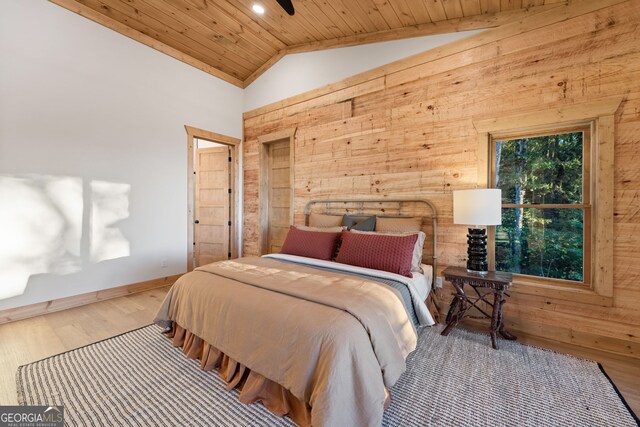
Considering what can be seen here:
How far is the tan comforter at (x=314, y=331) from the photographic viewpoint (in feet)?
4.30

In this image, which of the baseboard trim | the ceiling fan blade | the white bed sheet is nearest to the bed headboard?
the white bed sheet

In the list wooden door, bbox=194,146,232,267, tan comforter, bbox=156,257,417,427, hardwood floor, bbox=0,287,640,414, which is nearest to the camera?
tan comforter, bbox=156,257,417,427

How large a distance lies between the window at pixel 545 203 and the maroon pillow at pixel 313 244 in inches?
68.0

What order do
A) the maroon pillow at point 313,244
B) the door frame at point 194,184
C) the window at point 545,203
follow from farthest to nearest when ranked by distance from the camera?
the door frame at point 194,184
the maroon pillow at point 313,244
the window at point 545,203

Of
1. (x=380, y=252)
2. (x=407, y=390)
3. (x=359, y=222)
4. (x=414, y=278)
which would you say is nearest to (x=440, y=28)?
(x=359, y=222)

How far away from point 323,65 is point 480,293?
3631 mm

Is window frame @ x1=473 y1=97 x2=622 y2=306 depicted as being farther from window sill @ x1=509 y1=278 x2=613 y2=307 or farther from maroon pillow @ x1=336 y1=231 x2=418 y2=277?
maroon pillow @ x1=336 y1=231 x2=418 y2=277

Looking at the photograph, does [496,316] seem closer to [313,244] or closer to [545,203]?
[545,203]

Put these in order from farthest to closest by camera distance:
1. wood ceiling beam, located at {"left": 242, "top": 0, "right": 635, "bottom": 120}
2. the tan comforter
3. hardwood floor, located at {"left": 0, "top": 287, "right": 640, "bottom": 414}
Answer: wood ceiling beam, located at {"left": 242, "top": 0, "right": 635, "bottom": 120}, hardwood floor, located at {"left": 0, "top": 287, "right": 640, "bottom": 414}, the tan comforter

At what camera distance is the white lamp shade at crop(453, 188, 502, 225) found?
7.77 ft

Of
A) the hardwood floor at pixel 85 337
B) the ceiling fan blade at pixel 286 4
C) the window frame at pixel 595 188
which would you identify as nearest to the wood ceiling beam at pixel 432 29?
the window frame at pixel 595 188

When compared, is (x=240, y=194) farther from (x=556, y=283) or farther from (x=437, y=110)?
(x=556, y=283)

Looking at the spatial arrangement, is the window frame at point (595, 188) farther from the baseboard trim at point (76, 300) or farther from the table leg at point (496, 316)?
the baseboard trim at point (76, 300)

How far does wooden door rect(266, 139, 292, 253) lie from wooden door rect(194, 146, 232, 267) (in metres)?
0.82
